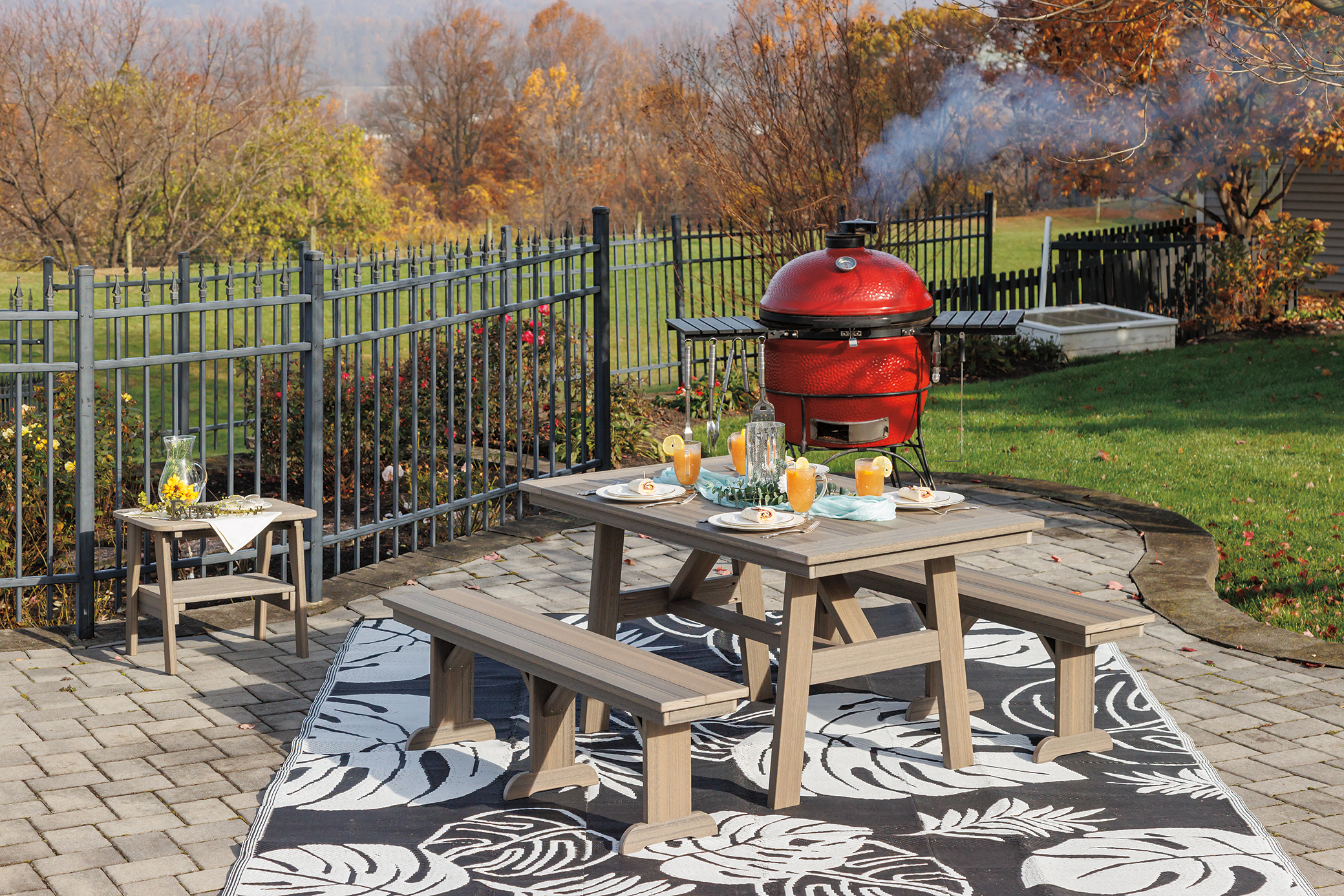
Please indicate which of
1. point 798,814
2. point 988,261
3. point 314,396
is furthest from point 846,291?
point 988,261

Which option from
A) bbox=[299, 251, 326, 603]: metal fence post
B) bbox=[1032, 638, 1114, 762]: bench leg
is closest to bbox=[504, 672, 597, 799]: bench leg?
bbox=[1032, 638, 1114, 762]: bench leg

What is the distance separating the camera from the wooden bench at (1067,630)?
4516mm

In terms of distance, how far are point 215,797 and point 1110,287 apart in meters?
14.2

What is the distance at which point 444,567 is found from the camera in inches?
281

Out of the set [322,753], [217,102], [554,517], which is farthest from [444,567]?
[217,102]

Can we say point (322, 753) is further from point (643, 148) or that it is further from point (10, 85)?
point (643, 148)

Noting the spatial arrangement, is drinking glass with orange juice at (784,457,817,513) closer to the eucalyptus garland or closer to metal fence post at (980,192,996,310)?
the eucalyptus garland

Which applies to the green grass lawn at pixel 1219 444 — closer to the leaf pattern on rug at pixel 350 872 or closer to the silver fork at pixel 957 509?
the silver fork at pixel 957 509

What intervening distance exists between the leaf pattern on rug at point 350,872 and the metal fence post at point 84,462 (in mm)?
2607

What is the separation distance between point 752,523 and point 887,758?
997mm

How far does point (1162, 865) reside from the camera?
3715 millimetres

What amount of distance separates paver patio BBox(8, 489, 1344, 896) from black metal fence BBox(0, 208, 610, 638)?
606mm

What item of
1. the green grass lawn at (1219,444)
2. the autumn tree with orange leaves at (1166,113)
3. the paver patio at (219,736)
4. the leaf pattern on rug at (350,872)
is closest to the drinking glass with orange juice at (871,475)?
the paver patio at (219,736)

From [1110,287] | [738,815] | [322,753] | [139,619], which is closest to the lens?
[738,815]
